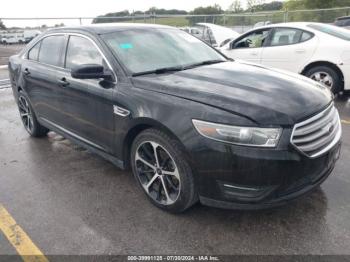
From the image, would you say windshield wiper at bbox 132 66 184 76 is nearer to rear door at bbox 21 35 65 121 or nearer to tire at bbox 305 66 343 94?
rear door at bbox 21 35 65 121

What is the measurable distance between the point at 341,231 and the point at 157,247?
1529 millimetres

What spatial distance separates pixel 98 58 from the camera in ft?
11.3

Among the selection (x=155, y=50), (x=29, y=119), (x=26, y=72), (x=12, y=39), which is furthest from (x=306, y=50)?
(x=12, y=39)

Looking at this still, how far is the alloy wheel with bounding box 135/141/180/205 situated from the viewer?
Result: 9.45 feet

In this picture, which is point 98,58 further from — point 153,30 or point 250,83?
point 250,83

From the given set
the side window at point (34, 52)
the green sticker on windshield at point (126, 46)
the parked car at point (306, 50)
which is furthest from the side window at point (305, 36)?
the side window at point (34, 52)

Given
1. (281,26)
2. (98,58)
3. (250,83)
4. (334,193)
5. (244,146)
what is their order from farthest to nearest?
(281,26)
(98,58)
(334,193)
(250,83)
(244,146)

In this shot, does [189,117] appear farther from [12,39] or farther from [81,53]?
[12,39]

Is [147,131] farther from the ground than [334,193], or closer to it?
farther from the ground

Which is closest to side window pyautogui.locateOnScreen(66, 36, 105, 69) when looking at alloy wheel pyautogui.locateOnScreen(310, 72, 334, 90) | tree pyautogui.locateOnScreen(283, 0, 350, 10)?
alloy wheel pyautogui.locateOnScreen(310, 72, 334, 90)

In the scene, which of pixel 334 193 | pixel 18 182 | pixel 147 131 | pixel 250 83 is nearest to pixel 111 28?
pixel 147 131

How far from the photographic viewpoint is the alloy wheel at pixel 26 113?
16.9ft

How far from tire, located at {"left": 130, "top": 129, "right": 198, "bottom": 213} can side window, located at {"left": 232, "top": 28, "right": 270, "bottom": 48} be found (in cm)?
538

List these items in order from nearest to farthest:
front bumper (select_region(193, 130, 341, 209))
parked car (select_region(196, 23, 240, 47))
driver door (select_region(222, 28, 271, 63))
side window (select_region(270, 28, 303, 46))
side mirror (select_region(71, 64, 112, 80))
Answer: front bumper (select_region(193, 130, 341, 209))
side mirror (select_region(71, 64, 112, 80))
side window (select_region(270, 28, 303, 46))
driver door (select_region(222, 28, 271, 63))
parked car (select_region(196, 23, 240, 47))
